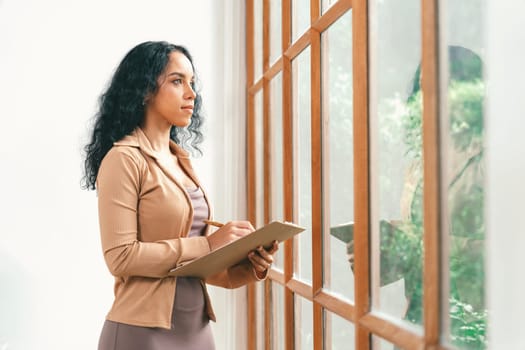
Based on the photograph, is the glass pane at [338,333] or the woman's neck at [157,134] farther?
the woman's neck at [157,134]

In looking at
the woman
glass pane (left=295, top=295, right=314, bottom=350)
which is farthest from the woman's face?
glass pane (left=295, top=295, right=314, bottom=350)

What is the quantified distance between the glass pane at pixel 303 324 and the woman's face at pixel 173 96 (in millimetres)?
608

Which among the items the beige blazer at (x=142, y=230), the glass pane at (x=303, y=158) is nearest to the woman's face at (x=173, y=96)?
the beige blazer at (x=142, y=230)

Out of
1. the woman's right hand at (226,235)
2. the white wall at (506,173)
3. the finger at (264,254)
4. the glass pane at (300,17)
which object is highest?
the glass pane at (300,17)

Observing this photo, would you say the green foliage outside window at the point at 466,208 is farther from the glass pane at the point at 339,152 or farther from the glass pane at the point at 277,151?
the glass pane at the point at 277,151

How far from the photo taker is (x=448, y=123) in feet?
2.95

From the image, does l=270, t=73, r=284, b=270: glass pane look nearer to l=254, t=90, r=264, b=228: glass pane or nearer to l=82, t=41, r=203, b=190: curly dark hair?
l=254, t=90, r=264, b=228: glass pane

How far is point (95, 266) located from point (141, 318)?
1.07 m

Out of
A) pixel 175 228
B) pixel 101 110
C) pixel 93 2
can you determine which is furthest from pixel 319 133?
pixel 93 2

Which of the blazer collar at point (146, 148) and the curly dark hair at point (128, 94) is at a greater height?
the curly dark hair at point (128, 94)

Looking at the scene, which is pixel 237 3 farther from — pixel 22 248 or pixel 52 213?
pixel 22 248

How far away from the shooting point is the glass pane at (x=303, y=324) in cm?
164

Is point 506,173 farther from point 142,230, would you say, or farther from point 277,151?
point 277,151

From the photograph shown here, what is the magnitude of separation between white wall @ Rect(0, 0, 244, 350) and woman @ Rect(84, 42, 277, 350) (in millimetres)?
787
